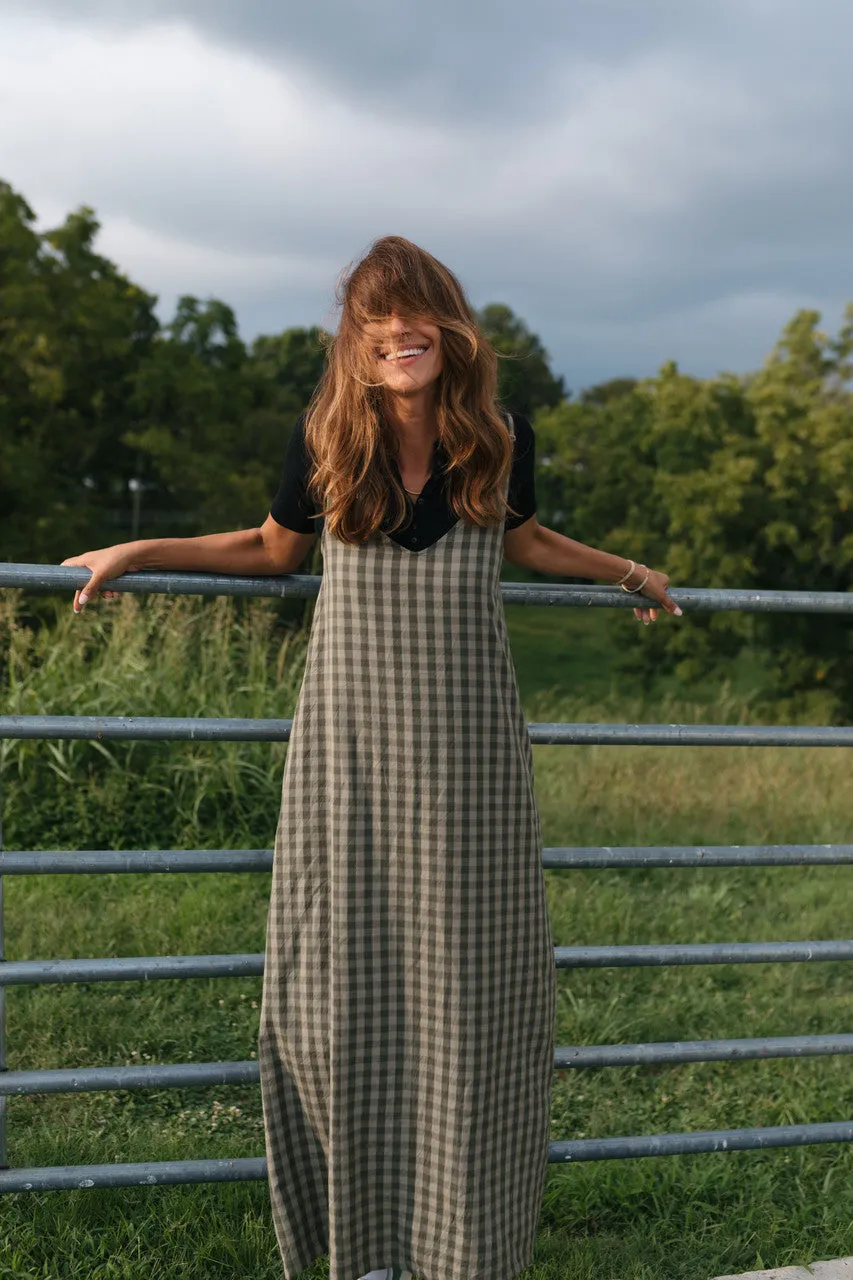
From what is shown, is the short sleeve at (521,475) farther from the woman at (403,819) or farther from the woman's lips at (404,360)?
the woman's lips at (404,360)

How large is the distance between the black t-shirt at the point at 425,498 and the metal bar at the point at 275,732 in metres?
0.36

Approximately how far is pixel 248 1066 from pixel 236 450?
1900 centimetres

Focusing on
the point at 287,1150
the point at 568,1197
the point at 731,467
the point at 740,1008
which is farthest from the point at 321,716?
the point at 731,467

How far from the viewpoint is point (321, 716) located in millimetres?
2043

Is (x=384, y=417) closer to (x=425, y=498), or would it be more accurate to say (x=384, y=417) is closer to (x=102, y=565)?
(x=425, y=498)

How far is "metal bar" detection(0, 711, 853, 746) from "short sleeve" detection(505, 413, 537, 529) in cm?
38

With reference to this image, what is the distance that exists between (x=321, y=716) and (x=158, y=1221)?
112cm

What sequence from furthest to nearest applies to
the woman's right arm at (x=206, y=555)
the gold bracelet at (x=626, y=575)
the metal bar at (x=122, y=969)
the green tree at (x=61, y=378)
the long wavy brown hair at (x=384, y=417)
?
1. the green tree at (x=61, y=378)
2. the gold bracelet at (x=626, y=575)
3. the metal bar at (x=122, y=969)
4. the woman's right arm at (x=206, y=555)
5. the long wavy brown hair at (x=384, y=417)

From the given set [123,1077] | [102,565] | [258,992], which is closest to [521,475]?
[102,565]

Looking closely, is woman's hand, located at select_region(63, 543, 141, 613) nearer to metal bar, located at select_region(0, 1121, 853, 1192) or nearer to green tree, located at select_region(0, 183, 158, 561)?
metal bar, located at select_region(0, 1121, 853, 1192)

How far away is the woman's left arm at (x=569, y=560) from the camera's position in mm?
2182

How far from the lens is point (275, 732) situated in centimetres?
219

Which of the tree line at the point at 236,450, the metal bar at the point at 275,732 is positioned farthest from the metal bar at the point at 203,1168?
the tree line at the point at 236,450

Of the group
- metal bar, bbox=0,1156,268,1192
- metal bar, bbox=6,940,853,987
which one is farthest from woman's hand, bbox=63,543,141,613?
metal bar, bbox=0,1156,268,1192
